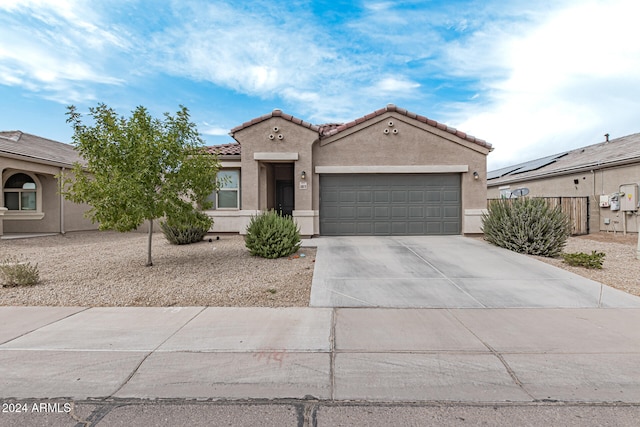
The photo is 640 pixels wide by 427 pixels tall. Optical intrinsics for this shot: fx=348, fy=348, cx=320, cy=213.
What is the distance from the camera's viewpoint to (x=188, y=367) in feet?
12.2

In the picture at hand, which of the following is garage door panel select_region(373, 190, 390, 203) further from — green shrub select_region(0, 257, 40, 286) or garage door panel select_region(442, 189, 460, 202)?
green shrub select_region(0, 257, 40, 286)

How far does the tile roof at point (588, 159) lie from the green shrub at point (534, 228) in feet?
28.1

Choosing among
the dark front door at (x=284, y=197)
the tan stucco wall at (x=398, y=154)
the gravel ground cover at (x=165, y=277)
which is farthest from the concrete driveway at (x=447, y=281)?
the dark front door at (x=284, y=197)

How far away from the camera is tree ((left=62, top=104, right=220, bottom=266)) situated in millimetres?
7625

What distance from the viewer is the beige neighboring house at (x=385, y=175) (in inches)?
522

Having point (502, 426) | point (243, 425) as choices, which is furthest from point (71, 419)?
point (502, 426)

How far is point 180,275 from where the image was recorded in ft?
25.8

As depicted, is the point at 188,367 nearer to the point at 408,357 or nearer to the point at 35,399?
the point at 35,399

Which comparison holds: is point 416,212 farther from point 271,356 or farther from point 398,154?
point 271,356

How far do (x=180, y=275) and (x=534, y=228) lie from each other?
9.63m

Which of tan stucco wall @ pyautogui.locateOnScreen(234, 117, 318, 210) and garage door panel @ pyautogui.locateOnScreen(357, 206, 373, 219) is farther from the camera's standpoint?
garage door panel @ pyautogui.locateOnScreen(357, 206, 373, 219)

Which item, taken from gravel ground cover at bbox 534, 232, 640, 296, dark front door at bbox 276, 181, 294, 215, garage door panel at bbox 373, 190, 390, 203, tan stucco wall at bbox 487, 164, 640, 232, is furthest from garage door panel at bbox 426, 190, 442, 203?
tan stucco wall at bbox 487, 164, 640, 232

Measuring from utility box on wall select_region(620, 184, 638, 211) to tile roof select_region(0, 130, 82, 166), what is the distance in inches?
894

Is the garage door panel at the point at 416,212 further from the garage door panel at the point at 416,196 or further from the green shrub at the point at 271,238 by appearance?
the green shrub at the point at 271,238
